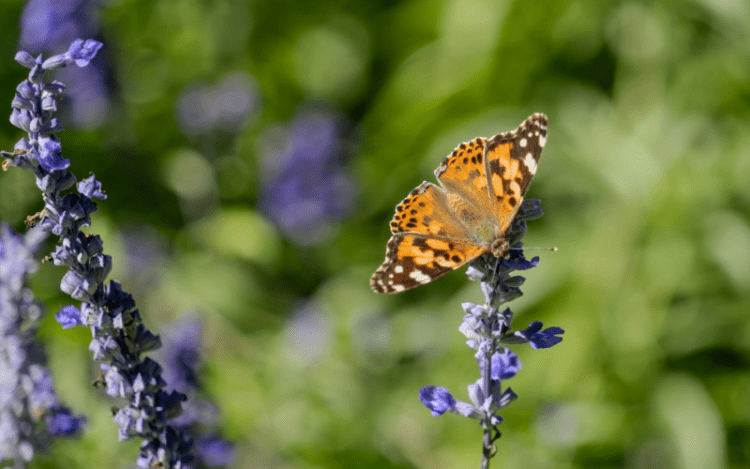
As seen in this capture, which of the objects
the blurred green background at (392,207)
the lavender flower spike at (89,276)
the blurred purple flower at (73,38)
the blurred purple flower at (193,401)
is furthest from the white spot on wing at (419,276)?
the blurred purple flower at (73,38)

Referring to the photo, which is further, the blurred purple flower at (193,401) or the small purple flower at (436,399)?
the blurred purple flower at (193,401)

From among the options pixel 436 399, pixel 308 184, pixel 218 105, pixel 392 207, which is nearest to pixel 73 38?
pixel 218 105

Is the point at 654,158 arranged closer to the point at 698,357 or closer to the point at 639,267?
the point at 639,267

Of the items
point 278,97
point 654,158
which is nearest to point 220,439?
point 654,158

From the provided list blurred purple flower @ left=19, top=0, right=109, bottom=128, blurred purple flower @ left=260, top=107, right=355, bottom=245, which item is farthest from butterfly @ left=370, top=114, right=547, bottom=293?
blurred purple flower @ left=260, top=107, right=355, bottom=245

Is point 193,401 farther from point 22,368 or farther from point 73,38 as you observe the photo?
point 73,38

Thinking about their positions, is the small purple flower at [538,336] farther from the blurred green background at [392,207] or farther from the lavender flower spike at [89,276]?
the blurred green background at [392,207]
